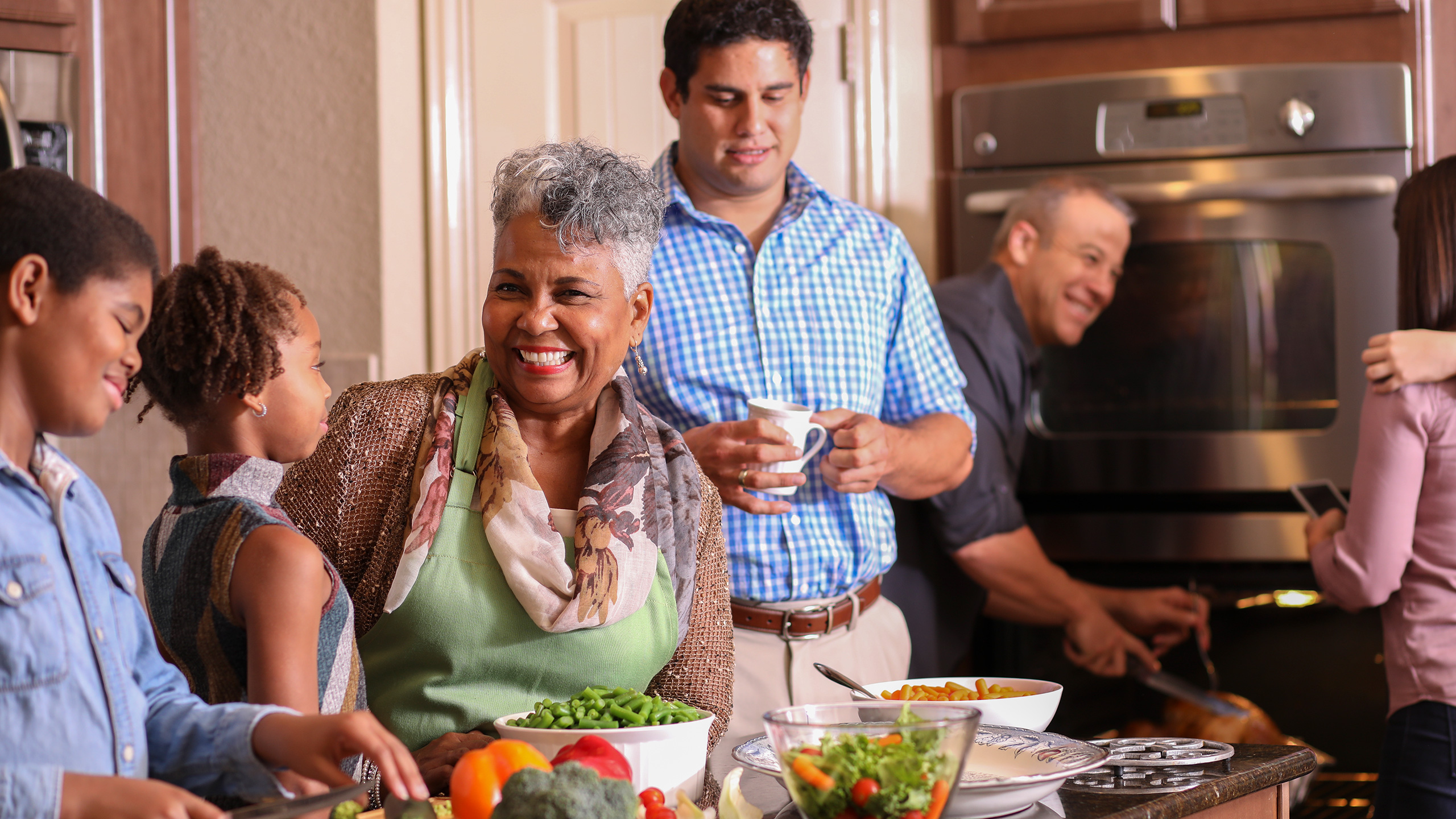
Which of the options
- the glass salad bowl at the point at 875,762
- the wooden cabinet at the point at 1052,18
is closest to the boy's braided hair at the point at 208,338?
the glass salad bowl at the point at 875,762

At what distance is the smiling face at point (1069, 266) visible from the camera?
7.13 ft

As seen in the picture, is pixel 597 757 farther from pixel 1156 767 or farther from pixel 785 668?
pixel 785 668

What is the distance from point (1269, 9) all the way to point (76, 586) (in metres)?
2.01

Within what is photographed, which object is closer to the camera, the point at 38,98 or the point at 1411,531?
the point at 1411,531

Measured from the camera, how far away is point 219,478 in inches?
40.9

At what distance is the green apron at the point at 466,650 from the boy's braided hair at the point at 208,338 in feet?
1.04

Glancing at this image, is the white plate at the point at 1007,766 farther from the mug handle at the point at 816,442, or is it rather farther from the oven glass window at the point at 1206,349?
the oven glass window at the point at 1206,349

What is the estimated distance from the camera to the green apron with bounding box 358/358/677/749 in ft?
4.26

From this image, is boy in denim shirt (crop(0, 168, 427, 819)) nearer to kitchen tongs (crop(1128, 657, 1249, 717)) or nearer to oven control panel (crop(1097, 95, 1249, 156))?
kitchen tongs (crop(1128, 657, 1249, 717))

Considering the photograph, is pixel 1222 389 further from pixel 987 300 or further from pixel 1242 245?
pixel 987 300

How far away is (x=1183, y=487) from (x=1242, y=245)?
412 mm

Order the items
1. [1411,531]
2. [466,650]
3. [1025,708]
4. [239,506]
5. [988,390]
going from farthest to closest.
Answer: [988,390] → [1411,531] → [466,650] → [1025,708] → [239,506]

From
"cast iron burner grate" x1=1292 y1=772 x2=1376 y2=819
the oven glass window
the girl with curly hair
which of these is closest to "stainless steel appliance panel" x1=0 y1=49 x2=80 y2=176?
the girl with curly hair

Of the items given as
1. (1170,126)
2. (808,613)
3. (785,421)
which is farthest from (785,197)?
(1170,126)
